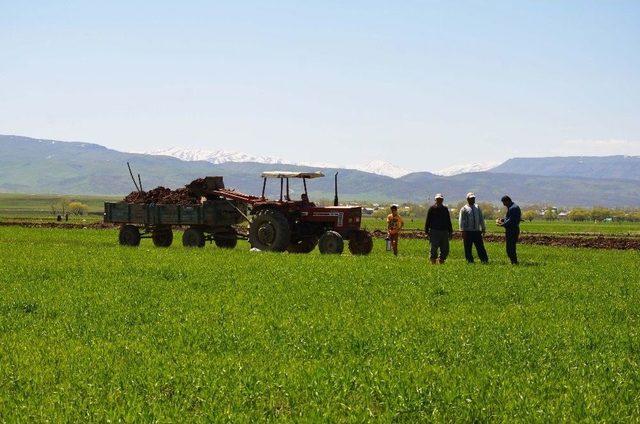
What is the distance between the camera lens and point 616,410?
8156 mm

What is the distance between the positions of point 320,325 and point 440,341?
2131 millimetres

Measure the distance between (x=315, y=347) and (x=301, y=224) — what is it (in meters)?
20.3

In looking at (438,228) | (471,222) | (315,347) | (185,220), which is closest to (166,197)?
(185,220)

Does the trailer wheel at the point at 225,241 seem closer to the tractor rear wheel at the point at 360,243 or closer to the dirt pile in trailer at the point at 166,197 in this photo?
the dirt pile in trailer at the point at 166,197

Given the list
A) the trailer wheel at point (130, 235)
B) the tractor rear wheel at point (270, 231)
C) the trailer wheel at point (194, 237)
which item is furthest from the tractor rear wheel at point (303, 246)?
the trailer wheel at point (130, 235)

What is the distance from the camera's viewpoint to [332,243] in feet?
97.0

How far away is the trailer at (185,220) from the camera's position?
33531 mm

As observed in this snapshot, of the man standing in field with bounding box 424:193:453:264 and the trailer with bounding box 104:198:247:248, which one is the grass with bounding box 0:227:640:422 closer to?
the man standing in field with bounding box 424:193:453:264

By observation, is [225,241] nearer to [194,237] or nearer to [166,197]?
[194,237]

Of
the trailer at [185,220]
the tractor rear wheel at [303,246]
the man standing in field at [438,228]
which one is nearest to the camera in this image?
the man standing in field at [438,228]

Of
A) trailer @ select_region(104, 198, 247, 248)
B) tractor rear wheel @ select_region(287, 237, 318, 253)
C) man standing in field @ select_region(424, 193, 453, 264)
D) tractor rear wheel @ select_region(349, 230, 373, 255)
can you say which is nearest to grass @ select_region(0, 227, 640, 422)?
man standing in field @ select_region(424, 193, 453, 264)

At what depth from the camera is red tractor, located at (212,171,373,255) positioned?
100 ft

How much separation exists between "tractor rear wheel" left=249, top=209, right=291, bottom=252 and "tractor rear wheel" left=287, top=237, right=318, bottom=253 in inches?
50.2

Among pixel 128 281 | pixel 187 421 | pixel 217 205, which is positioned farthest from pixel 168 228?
pixel 187 421
